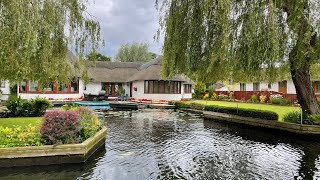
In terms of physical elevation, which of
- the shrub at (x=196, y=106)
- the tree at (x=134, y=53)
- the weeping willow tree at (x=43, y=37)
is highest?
the tree at (x=134, y=53)

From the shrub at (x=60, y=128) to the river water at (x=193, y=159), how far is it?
78cm

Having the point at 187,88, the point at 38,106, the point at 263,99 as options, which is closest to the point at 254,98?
the point at 263,99

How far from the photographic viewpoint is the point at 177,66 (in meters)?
11.1

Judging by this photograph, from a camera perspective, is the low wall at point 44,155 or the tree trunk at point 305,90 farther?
the tree trunk at point 305,90

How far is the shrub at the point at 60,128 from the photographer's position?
7.25 metres

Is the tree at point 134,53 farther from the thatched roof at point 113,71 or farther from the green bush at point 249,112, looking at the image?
the green bush at point 249,112

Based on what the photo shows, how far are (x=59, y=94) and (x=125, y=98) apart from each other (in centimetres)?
828

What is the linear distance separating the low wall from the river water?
19 centimetres

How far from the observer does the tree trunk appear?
11.4 meters

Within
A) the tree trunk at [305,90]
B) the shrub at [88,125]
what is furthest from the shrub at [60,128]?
the tree trunk at [305,90]

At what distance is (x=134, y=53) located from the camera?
5638cm

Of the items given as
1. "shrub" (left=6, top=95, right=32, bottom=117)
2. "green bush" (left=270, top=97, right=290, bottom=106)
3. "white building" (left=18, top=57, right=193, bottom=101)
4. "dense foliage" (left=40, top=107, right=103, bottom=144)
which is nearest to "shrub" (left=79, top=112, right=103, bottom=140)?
"dense foliage" (left=40, top=107, right=103, bottom=144)

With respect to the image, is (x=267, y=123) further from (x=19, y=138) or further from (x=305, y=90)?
(x=19, y=138)

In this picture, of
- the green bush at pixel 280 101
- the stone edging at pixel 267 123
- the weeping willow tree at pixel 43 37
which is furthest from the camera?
the green bush at pixel 280 101
